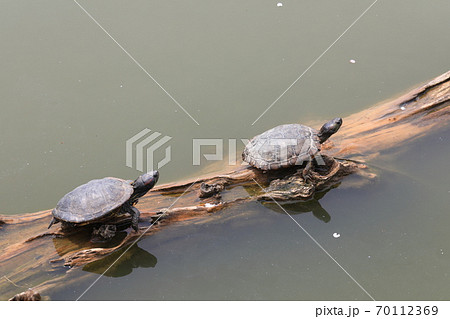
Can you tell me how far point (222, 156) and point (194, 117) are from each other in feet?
2.50

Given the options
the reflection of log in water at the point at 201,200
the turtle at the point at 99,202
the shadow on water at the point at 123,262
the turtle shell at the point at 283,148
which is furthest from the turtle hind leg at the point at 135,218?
the turtle shell at the point at 283,148

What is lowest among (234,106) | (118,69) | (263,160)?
(263,160)

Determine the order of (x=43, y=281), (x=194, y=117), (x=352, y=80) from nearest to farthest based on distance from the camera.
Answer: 1. (x=43, y=281)
2. (x=194, y=117)
3. (x=352, y=80)

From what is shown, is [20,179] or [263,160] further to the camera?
[20,179]

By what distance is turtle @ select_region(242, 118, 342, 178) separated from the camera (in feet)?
16.5

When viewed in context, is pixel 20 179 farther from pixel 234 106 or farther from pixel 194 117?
pixel 234 106

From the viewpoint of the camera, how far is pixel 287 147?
200 inches

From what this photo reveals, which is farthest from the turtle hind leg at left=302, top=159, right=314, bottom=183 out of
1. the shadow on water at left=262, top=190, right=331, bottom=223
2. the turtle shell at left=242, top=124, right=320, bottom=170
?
the shadow on water at left=262, top=190, right=331, bottom=223

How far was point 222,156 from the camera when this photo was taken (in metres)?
5.80

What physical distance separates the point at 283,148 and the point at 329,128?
0.60 metres

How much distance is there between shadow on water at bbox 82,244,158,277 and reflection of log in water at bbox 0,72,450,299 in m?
0.01

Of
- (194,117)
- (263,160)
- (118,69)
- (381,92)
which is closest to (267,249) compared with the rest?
(263,160)

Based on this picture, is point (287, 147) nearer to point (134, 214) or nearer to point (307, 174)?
point (307, 174)

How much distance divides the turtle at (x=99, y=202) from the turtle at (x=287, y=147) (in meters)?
1.21
